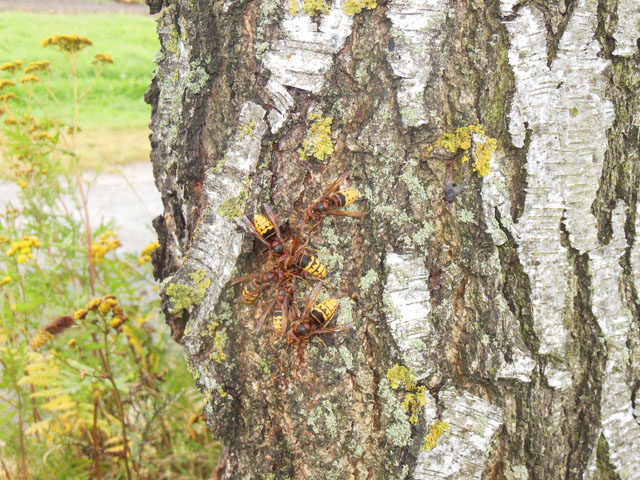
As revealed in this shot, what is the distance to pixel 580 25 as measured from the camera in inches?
50.2

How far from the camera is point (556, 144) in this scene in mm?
1313

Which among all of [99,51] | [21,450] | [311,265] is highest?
[99,51]

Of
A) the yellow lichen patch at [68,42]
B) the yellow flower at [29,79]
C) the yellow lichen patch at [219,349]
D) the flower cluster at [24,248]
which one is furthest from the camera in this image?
the yellow flower at [29,79]

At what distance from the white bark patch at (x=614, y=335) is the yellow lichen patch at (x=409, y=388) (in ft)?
1.55

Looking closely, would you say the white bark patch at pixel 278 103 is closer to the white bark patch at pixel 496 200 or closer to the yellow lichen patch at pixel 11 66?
the white bark patch at pixel 496 200

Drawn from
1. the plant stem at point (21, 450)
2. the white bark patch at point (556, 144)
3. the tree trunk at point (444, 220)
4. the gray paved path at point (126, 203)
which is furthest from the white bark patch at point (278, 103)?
the gray paved path at point (126, 203)

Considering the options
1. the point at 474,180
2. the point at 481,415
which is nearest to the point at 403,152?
the point at 474,180

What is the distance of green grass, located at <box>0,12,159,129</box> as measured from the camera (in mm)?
11344

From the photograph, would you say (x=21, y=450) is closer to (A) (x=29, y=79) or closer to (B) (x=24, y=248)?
(B) (x=24, y=248)

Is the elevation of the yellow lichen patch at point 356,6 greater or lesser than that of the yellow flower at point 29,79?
greater

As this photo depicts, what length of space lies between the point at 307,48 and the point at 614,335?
108cm

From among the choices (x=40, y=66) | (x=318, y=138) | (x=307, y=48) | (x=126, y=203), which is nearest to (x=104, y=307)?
(x=318, y=138)

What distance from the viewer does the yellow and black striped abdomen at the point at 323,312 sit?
1.38 meters

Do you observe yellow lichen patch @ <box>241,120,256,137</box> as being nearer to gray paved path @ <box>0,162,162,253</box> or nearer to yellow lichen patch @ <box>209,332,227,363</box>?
yellow lichen patch @ <box>209,332,227,363</box>
